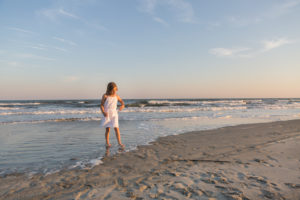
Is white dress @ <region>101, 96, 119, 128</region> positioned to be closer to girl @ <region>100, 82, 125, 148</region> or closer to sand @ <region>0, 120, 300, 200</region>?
girl @ <region>100, 82, 125, 148</region>

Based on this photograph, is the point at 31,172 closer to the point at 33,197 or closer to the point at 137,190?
the point at 33,197

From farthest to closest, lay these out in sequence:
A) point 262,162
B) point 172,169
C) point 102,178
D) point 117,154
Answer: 1. point 117,154
2. point 262,162
3. point 172,169
4. point 102,178

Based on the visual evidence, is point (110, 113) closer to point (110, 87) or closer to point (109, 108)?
point (109, 108)

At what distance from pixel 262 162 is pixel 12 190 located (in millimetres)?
4338

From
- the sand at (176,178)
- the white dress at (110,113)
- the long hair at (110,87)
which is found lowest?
the sand at (176,178)

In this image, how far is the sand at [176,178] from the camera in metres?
2.60

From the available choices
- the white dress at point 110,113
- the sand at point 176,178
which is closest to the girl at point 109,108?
the white dress at point 110,113

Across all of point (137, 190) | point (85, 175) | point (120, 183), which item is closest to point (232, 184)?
point (137, 190)

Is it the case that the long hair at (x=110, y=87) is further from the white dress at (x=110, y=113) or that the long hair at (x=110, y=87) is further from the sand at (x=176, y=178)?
the sand at (x=176, y=178)

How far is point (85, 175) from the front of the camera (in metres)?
3.37

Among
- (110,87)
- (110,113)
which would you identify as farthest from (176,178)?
(110,87)

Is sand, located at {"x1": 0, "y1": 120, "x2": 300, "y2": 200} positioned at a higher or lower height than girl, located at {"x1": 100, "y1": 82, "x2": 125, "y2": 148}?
lower

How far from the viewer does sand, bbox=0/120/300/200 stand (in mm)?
2596

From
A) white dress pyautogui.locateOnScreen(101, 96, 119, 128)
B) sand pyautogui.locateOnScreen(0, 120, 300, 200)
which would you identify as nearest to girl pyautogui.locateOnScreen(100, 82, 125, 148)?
white dress pyautogui.locateOnScreen(101, 96, 119, 128)
